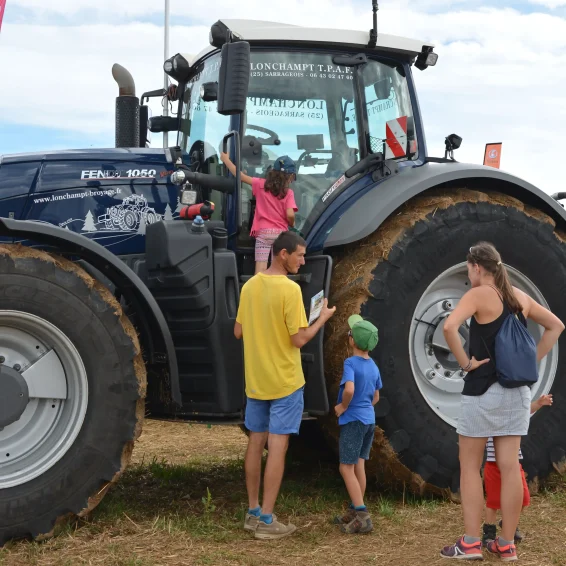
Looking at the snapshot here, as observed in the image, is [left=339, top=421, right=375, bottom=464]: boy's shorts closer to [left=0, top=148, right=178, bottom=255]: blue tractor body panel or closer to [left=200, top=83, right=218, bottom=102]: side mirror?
[left=0, top=148, right=178, bottom=255]: blue tractor body panel

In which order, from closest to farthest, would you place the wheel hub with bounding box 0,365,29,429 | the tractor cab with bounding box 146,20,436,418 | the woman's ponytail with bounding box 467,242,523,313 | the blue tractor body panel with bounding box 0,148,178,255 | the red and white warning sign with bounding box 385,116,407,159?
the woman's ponytail with bounding box 467,242,523,313, the wheel hub with bounding box 0,365,29,429, the tractor cab with bounding box 146,20,436,418, the blue tractor body panel with bounding box 0,148,178,255, the red and white warning sign with bounding box 385,116,407,159

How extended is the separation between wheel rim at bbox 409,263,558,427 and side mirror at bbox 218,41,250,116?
165 cm

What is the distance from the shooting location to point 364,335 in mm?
4816

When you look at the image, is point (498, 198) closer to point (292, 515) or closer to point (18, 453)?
point (292, 515)

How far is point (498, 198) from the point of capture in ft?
19.1

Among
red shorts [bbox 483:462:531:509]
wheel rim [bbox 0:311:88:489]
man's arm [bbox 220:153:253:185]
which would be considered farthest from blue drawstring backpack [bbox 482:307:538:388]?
wheel rim [bbox 0:311:88:489]

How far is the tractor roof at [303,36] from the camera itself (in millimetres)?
5418

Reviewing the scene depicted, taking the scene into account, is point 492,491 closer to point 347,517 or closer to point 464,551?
point 464,551

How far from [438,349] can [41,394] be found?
7.85 ft

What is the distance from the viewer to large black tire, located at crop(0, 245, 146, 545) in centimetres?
454

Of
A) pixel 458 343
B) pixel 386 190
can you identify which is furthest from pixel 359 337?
pixel 386 190

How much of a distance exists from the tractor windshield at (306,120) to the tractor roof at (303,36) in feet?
0.26

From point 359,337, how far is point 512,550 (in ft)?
4.29

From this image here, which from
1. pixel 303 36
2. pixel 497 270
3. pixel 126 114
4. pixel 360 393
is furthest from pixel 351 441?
pixel 126 114
